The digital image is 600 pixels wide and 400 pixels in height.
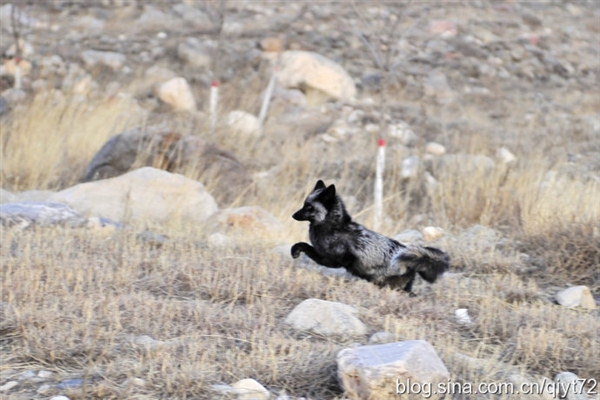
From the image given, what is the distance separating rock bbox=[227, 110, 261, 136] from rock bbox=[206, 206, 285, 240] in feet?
16.4

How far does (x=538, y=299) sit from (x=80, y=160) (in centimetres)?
713

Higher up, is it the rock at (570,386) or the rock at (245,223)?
the rock at (570,386)

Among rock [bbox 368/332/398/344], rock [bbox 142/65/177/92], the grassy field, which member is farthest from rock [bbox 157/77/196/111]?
rock [bbox 368/332/398/344]

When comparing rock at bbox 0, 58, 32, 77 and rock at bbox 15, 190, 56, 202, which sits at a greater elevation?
rock at bbox 15, 190, 56, 202

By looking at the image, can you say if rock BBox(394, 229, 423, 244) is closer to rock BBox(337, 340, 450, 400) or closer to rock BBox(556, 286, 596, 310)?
rock BBox(556, 286, 596, 310)

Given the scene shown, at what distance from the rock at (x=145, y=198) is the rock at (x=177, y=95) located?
6831 millimetres

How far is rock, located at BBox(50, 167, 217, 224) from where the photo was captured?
→ 8.40 meters

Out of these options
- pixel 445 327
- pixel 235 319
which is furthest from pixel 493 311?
pixel 235 319

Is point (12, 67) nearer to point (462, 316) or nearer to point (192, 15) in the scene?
point (192, 15)

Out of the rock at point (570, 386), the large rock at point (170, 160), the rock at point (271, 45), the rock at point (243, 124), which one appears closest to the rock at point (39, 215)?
the large rock at point (170, 160)

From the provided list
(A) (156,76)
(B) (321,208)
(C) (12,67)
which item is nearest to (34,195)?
(B) (321,208)

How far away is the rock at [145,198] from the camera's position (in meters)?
8.40

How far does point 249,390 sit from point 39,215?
4.26m

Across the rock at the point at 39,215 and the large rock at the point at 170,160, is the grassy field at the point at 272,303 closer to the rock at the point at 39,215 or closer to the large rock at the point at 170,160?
the rock at the point at 39,215
